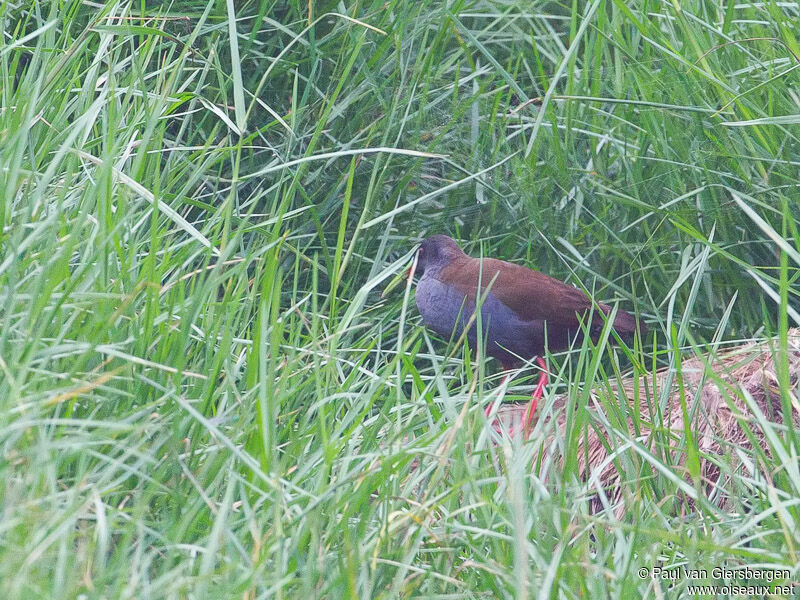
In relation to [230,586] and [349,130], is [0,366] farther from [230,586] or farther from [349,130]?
[349,130]

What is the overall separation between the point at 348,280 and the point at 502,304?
53 cm

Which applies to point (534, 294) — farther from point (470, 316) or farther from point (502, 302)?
point (470, 316)

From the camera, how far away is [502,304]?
11.6 ft

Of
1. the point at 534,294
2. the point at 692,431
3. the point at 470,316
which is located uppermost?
the point at 692,431

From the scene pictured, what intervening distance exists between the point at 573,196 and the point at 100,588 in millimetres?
2336

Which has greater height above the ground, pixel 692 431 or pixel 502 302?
pixel 692 431

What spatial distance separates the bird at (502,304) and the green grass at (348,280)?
12 cm

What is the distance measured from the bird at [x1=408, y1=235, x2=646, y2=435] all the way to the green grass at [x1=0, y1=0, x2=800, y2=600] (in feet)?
0.40

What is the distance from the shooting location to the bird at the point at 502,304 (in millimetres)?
3457

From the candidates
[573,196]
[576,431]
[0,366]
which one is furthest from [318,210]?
[0,366]
